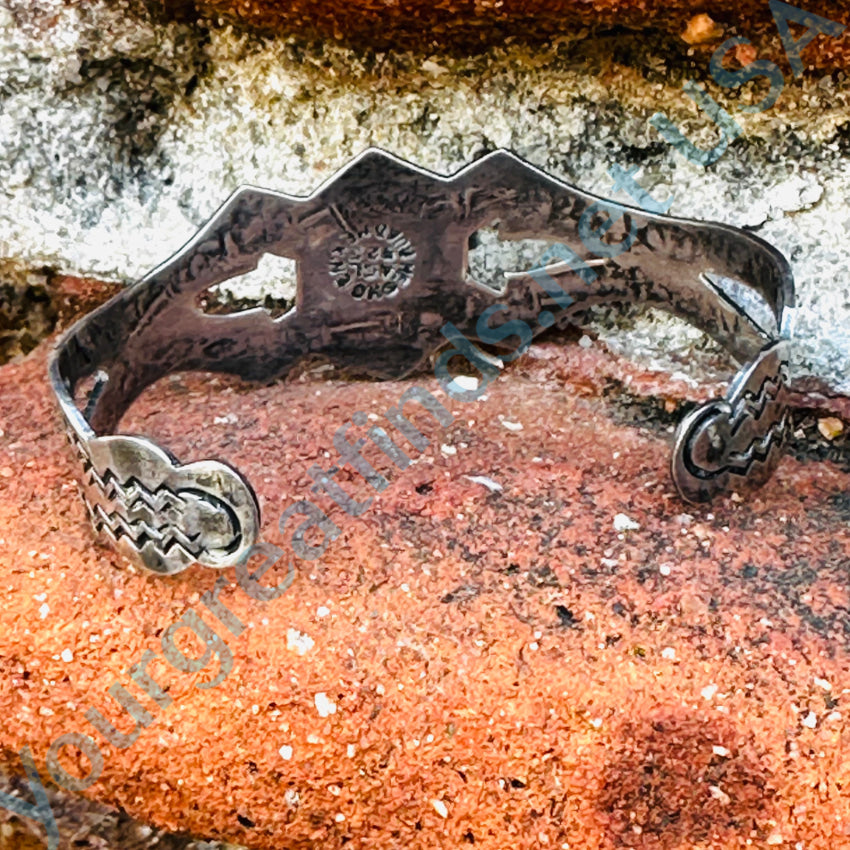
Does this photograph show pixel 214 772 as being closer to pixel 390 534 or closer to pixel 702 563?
pixel 390 534

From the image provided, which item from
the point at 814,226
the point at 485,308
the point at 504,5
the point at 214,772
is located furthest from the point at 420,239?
the point at 214,772

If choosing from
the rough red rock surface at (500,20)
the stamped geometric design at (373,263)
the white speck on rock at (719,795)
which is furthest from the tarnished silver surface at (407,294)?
the white speck on rock at (719,795)

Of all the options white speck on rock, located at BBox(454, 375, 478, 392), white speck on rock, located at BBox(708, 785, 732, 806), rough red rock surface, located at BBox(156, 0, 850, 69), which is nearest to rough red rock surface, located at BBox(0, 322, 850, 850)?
white speck on rock, located at BBox(708, 785, 732, 806)

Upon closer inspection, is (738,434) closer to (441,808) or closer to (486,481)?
(486,481)

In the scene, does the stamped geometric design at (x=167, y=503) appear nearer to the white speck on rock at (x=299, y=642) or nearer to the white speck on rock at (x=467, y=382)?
the white speck on rock at (x=299, y=642)

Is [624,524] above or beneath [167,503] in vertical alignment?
beneath

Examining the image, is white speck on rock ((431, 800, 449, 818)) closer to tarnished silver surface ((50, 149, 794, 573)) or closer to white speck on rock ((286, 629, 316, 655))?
white speck on rock ((286, 629, 316, 655))

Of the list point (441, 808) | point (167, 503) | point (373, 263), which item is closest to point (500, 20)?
point (373, 263)
